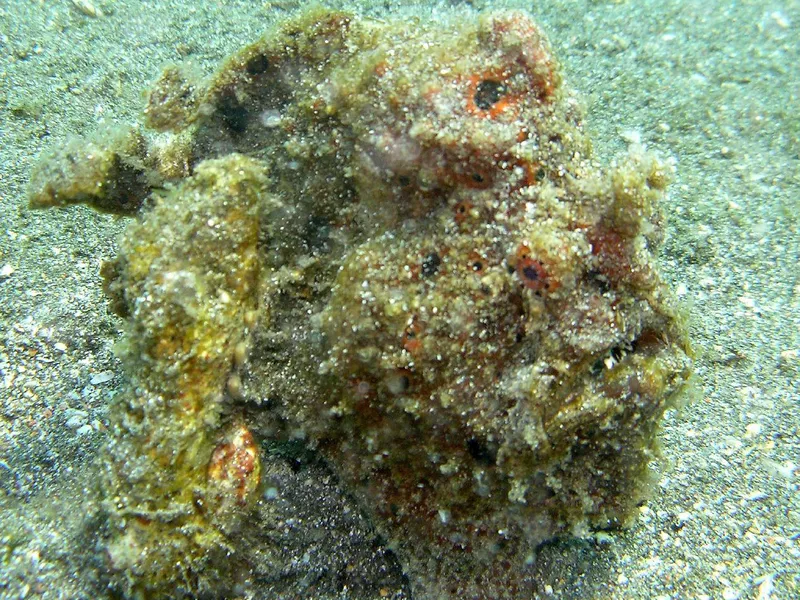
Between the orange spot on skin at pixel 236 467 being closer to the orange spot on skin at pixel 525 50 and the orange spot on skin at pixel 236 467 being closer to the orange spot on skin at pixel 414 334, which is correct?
the orange spot on skin at pixel 414 334

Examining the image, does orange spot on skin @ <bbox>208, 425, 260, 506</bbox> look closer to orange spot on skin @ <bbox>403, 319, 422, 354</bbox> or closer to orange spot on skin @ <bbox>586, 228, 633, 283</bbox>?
orange spot on skin @ <bbox>403, 319, 422, 354</bbox>

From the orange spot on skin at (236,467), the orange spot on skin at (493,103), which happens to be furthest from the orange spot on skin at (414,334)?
the orange spot on skin at (236,467)

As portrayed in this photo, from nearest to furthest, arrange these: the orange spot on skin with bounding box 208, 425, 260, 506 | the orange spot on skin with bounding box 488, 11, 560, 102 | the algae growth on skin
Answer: the algae growth on skin < the orange spot on skin with bounding box 488, 11, 560, 102 < the orange spot on skin with bounding box 208, 425, 260, 506

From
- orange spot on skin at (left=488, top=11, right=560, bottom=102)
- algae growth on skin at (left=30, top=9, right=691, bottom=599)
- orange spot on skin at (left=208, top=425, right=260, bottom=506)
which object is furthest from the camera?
orange spot on skin at (left=208, top=425, right=260, bottom=506)

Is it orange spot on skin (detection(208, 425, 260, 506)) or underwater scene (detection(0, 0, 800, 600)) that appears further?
orange spot on skin (detection(208, 425, 260, 506))

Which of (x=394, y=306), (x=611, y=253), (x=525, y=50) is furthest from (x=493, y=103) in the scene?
(x=394, y=306)

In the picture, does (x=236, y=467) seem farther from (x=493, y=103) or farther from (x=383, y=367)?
(x=493, y=103)

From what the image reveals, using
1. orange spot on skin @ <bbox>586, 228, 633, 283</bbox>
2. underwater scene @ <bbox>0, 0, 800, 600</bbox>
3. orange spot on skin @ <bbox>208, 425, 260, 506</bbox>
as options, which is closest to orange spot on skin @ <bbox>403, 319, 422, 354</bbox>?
underwater scene @ <bbox>0, 0, 800, 600</bbox>
